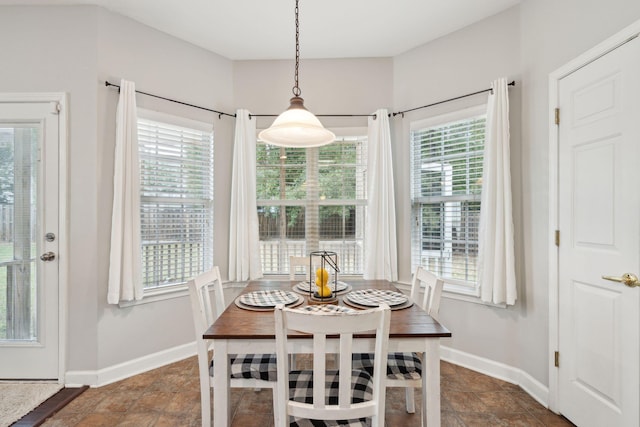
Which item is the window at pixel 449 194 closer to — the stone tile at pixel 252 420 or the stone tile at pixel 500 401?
the stone tile at pixel 500 401

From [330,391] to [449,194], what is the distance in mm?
2061

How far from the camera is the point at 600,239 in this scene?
1795 mm

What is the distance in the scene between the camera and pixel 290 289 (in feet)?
7.28

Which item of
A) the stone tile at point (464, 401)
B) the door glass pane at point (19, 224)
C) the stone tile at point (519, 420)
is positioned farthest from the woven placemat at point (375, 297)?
the door glass pane at point (19, 224)

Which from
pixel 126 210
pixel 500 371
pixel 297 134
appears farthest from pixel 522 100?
pixel 126 210

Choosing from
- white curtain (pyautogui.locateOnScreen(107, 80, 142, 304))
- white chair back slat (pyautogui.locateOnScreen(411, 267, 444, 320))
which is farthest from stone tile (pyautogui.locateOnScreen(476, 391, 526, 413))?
white curtain (pyautogui.locateOnScreen(107, 80, 142, 304))

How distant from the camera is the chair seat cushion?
168 cm

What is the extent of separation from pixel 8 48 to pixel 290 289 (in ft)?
8.98

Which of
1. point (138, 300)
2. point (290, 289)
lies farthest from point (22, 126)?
point (290, 289)

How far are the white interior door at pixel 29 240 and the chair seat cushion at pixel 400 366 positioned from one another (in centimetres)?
228

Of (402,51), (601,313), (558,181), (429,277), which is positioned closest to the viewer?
(601,313)

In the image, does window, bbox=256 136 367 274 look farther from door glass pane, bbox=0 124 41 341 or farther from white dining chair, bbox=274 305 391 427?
white dining chair, bbox=274 305 391 427

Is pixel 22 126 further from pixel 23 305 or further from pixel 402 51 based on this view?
pixel 402 51

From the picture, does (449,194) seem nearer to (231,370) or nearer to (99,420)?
(231,370)
